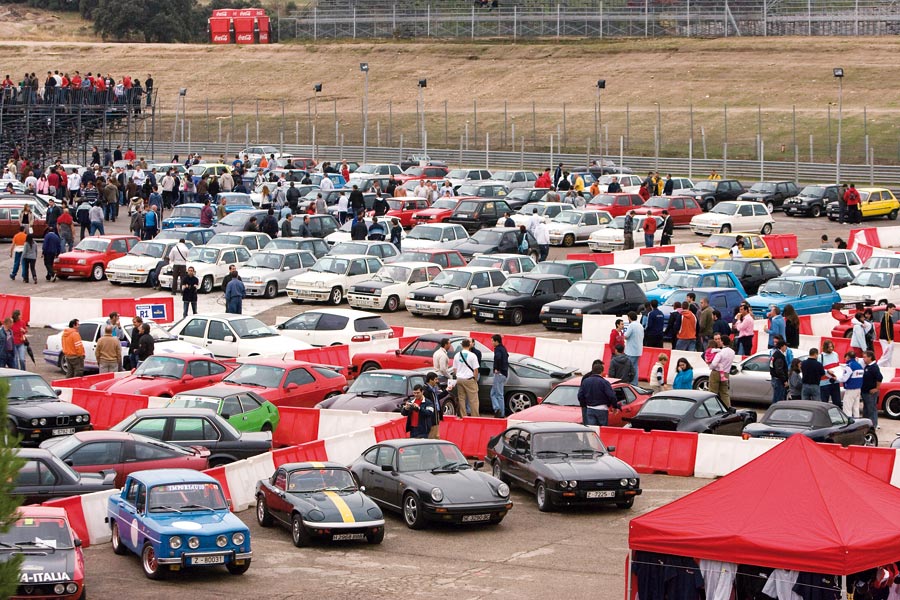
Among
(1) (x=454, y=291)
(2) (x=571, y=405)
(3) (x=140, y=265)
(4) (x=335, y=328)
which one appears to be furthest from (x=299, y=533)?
(3) (x=140, y=265)

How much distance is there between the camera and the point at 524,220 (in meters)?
48.3

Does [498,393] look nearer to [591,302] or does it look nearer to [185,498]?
[591,302]

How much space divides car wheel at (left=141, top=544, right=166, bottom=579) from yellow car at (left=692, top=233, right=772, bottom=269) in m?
26.8

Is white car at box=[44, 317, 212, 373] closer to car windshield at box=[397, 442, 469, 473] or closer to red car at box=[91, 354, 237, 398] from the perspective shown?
red car at box=[91, 354, 237, 398]

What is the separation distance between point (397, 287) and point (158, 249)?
23.6 ft

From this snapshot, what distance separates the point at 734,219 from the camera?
5100 cm

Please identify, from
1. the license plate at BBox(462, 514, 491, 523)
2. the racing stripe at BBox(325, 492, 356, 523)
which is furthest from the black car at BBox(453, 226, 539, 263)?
the racing stripe at BBox(325, 492, 356, 523)

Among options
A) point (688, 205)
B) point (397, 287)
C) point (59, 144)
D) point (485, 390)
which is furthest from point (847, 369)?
point (59, 144)

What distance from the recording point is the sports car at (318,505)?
17.9 metres

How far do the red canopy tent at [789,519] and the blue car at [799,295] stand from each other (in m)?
20.2

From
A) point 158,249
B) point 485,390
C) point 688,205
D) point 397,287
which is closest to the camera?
point 485,390

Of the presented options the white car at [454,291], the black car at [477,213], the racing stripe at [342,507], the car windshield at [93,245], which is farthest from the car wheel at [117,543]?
the black car at [477,213]

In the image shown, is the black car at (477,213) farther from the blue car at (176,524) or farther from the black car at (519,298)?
the blue car at (176,524)

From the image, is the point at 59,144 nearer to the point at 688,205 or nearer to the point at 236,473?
the point at 688,205
